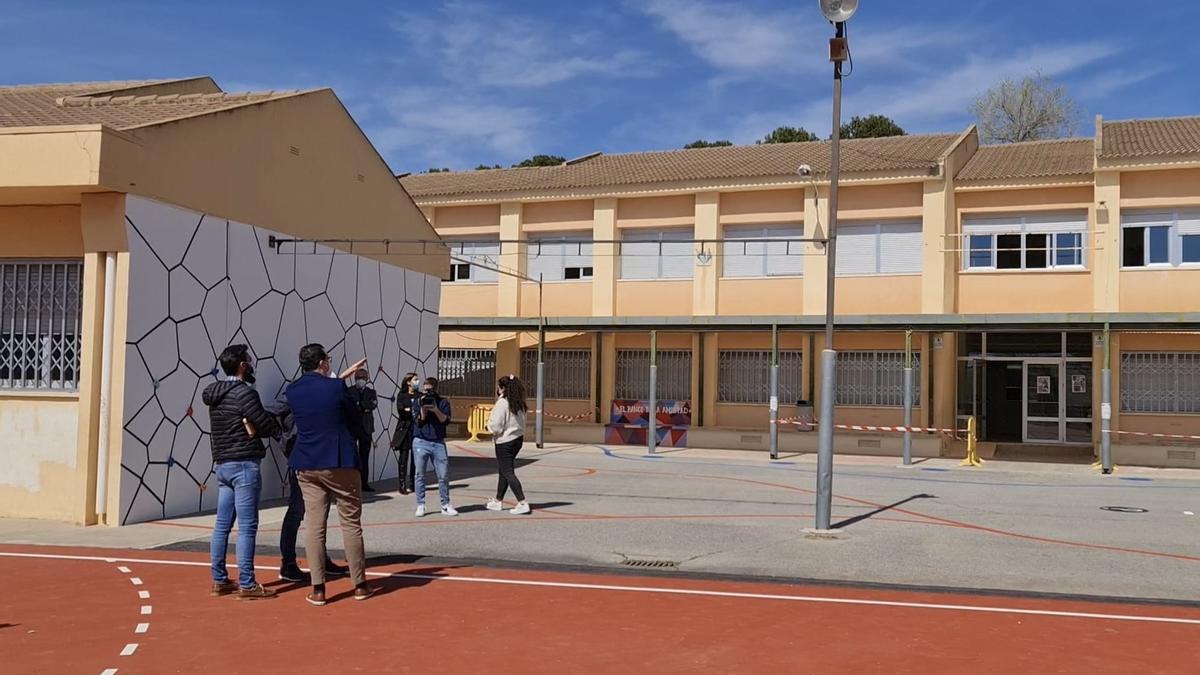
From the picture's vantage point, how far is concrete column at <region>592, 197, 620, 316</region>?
1121 inches

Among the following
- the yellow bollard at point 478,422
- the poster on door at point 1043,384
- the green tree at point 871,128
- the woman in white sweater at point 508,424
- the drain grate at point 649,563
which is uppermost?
the green tree at point 871,128

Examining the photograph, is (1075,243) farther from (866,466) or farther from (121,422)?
(121,422)

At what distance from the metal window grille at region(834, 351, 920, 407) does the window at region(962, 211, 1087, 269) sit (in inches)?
112

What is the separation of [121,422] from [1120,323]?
18.2 m

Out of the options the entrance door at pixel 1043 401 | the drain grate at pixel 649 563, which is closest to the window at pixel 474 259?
the entrance door at pixel 1043 401

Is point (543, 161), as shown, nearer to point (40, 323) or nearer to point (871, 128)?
point (871, 128)

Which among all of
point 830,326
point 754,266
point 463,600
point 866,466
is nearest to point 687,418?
point 754,266

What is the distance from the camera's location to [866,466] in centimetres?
2169

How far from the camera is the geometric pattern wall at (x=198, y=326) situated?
11906 millimetres

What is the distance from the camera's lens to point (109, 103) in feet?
47.5

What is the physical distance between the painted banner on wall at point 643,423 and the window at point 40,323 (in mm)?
16463

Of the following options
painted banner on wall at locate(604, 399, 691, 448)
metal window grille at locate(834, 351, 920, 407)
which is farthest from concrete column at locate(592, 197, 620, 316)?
metal window grille at locate(834, 351, 920, 407)

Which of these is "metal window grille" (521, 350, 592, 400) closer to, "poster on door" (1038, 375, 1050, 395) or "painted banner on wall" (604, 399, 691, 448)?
"painted banner on wall" (604, 399, 691, 448)

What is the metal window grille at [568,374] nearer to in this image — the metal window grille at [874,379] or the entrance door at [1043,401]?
the metal window grille at [874,379]
